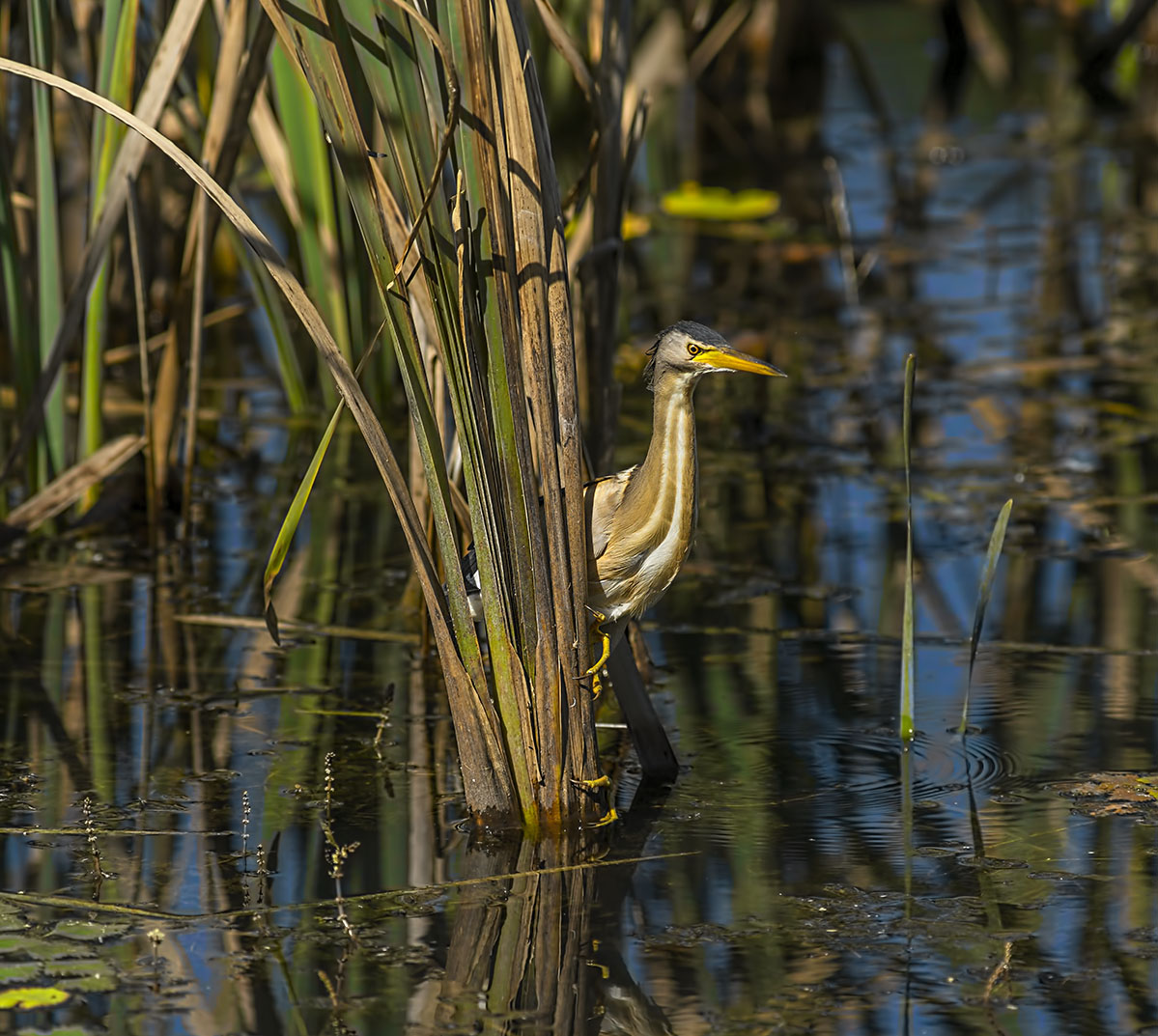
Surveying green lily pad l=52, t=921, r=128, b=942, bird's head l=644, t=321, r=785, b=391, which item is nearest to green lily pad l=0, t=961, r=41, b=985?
green lily pad l=52, t=921, r=128, b=942

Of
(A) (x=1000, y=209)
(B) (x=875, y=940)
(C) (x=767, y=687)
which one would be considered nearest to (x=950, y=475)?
(C) (x=767, y=687)

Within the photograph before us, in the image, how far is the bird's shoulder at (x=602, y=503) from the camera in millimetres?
3662

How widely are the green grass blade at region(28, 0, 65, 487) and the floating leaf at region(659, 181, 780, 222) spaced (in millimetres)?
4377

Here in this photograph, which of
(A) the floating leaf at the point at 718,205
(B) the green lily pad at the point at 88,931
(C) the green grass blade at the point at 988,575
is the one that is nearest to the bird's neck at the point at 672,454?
(C) the green grass blade at the point at 988,575

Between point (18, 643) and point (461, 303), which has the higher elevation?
point (461, 303)

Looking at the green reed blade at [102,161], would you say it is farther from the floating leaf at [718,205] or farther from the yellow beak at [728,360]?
the floating leaf at [718,205]

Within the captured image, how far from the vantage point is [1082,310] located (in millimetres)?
8031

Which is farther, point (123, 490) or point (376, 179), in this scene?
point (123, 490)

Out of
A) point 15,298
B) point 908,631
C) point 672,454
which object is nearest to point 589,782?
point 672,454

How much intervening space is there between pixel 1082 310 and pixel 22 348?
470cm

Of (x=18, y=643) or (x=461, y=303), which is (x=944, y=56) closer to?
(x=18, y=643)

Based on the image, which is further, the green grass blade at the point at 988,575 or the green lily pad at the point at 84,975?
the green grass blade at the point at 988,575

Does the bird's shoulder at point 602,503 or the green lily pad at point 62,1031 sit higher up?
the bird's shoulder at point 602,503

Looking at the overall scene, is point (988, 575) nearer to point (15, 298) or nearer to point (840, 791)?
point (840, 791)
